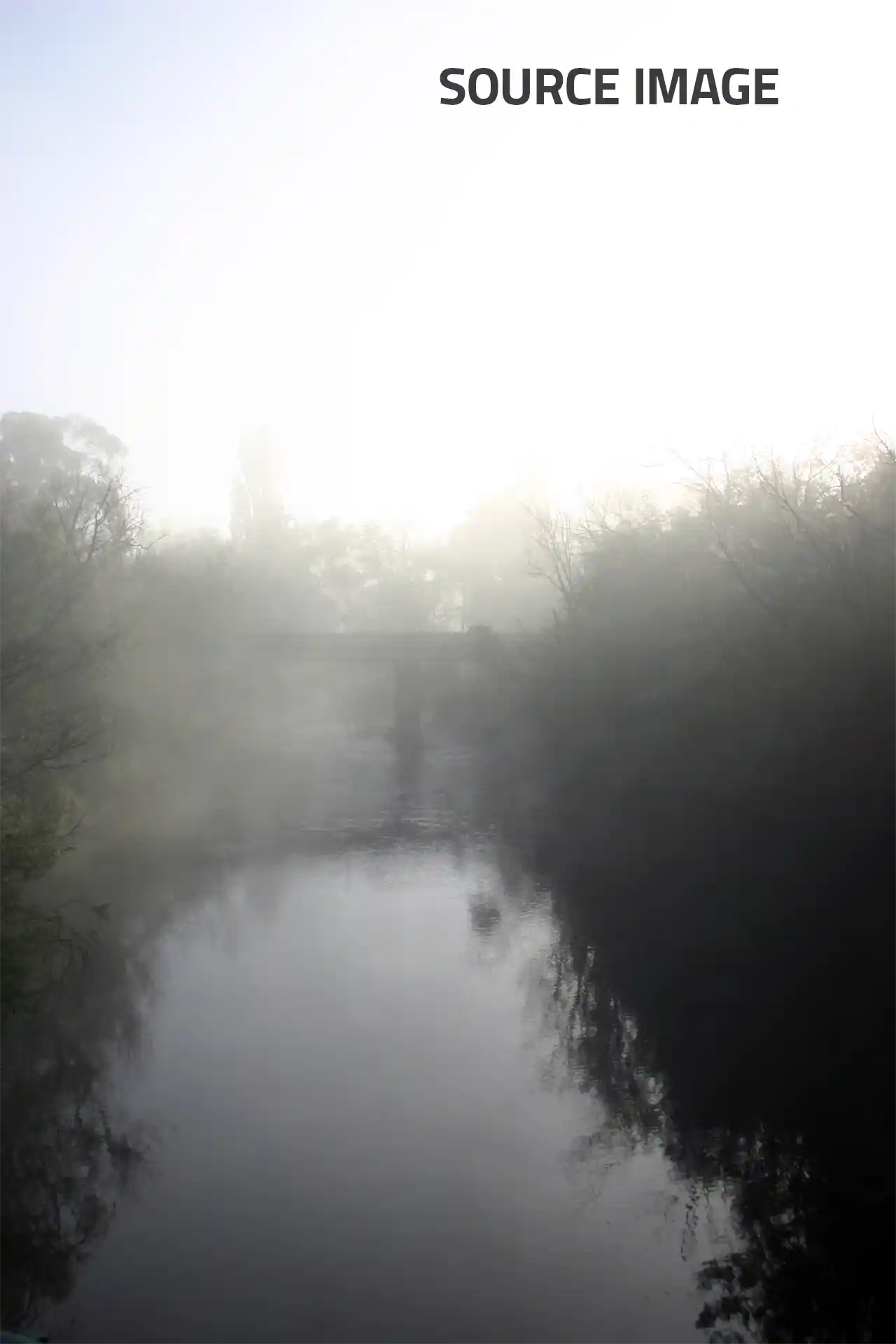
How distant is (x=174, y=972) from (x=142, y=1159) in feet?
22.9

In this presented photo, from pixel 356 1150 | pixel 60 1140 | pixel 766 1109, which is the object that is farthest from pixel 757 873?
pixel 60 1140

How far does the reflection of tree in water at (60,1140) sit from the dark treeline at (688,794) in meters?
0.21

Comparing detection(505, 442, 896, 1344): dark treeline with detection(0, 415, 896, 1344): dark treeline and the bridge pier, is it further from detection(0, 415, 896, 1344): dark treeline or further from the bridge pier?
the bridge pier

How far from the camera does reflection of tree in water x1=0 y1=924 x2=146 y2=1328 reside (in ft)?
34.3

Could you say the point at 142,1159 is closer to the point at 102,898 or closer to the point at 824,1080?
the point at 824,1080

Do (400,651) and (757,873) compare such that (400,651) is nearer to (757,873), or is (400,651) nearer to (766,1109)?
(757,873)

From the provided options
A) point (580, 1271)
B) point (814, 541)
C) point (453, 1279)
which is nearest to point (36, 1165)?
point (453, 1279)

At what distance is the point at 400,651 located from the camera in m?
58.6

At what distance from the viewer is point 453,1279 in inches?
393

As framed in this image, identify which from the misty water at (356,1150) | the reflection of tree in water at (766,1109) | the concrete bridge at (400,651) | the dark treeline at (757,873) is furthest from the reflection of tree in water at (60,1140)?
the concrete bridge at (400,651)

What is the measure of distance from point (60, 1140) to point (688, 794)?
56.7 feet

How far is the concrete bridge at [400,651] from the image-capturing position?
5600cm

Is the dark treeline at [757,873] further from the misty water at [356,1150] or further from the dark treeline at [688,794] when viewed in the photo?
the misty water at [356,1150]

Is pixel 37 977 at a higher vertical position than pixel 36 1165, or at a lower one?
higher
